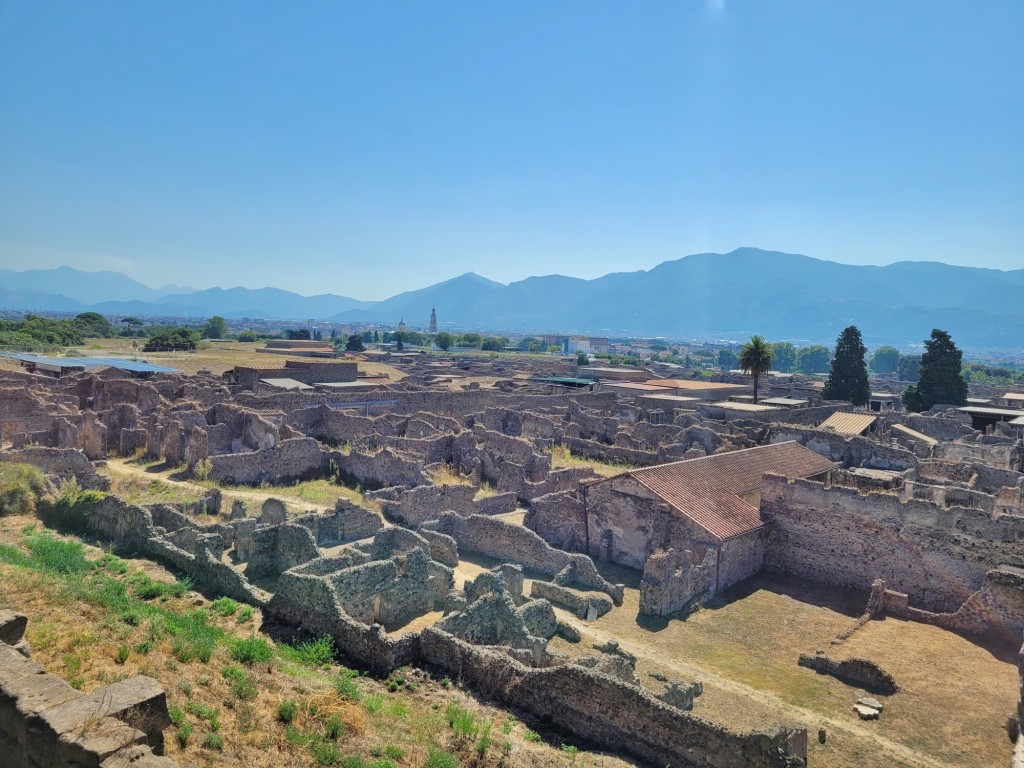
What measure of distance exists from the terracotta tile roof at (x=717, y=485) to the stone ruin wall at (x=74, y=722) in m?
15.1

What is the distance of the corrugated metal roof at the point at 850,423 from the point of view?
1501 inches

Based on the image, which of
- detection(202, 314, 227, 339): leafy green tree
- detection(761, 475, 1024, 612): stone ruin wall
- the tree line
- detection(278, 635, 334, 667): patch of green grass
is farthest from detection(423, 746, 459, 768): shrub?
detection(202, 314, 227, 339): leafy green tree

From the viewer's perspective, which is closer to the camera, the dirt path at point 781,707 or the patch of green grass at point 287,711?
the patch of green grass at point 287,711

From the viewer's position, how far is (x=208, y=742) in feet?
25.8

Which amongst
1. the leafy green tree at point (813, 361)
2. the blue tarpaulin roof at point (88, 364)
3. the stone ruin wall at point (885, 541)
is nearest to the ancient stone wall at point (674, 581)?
the stone ruin wall at point (885, 541)

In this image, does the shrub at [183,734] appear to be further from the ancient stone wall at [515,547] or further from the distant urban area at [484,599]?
the ancient stone wall at [515,547]

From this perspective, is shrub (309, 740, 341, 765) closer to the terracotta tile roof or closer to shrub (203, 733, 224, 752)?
shrub (203, 733, 224, 752)

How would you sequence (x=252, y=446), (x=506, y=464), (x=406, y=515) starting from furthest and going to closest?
1. (x=252, y=446)
2. (x=506, y=464)
3. (x=406, y=515)

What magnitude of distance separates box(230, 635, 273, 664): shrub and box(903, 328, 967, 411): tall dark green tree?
56.3 m

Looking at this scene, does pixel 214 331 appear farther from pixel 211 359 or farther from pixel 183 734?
pixel 183 734

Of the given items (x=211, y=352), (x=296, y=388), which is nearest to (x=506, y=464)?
(x=296, y=388)

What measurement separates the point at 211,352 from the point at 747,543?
87.7 meters

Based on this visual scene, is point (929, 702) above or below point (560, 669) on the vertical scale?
Answer: below

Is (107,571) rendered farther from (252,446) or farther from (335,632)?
(252,446)
